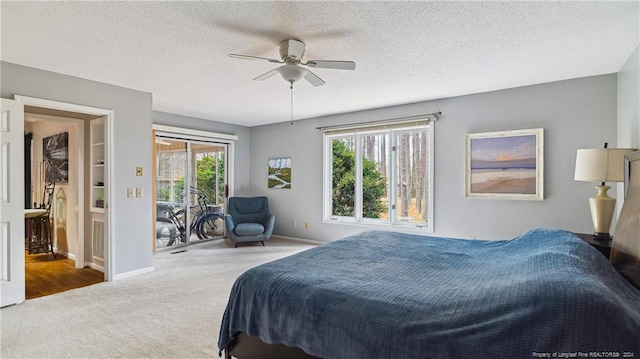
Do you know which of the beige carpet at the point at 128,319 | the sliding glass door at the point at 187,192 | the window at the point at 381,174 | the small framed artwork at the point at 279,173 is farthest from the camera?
the small framed artwork at the point at 279,173

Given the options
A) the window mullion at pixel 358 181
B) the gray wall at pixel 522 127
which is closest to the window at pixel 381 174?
the window mullion at pixel 358 181

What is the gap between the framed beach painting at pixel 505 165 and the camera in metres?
3.88

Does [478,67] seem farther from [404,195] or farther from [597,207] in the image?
[404,195]

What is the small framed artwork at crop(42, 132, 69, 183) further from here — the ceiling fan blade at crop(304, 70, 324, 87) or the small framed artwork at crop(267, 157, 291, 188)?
the ceiling fan blade at crop(304, 70, 324, 87)

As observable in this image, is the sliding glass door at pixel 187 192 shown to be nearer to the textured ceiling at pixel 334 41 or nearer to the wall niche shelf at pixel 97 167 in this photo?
the wall niche shelf at pixel 97 167

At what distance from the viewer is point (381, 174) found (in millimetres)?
5332

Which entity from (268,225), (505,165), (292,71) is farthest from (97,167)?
(505,165)

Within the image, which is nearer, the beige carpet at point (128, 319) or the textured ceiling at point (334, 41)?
the textured ceiling at point (334, 41)

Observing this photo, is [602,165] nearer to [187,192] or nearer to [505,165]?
[505,165]

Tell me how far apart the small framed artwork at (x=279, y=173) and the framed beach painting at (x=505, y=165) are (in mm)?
3341

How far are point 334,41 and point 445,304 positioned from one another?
2139 mm

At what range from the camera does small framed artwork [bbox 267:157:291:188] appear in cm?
639

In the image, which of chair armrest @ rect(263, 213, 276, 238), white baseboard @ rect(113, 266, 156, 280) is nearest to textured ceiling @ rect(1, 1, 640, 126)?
white baseboard @ rect(113, 266, 156, 280)

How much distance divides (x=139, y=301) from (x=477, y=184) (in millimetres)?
4202
